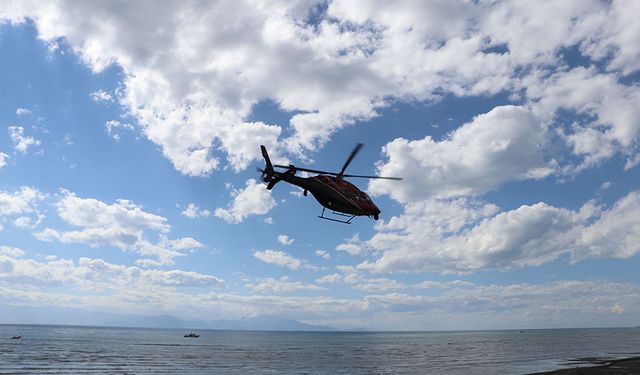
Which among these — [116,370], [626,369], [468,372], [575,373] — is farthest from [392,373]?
[116,370]

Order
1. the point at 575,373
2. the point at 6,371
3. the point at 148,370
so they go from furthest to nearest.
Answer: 1. the point at 148,370
2. the point at 6,371
3. the point at 575,373

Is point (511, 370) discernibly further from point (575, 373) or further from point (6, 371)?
point (6, 371)

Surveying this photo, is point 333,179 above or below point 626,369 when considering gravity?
above

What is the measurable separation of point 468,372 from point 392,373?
9081 mm

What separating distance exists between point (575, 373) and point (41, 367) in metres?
63.4

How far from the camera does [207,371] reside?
58844 mm

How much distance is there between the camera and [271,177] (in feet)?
139

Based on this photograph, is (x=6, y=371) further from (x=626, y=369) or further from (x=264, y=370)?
(x=626, y=369)

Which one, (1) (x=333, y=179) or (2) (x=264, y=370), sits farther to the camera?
(2) (x=264, y=370)

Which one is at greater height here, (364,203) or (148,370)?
(364,203)

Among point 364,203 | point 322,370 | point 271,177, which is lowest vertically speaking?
point 322,370

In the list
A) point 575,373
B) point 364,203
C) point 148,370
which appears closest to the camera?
point 364,203

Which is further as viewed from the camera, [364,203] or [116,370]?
[116,370]

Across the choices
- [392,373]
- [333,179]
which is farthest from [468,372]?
[333,179]
